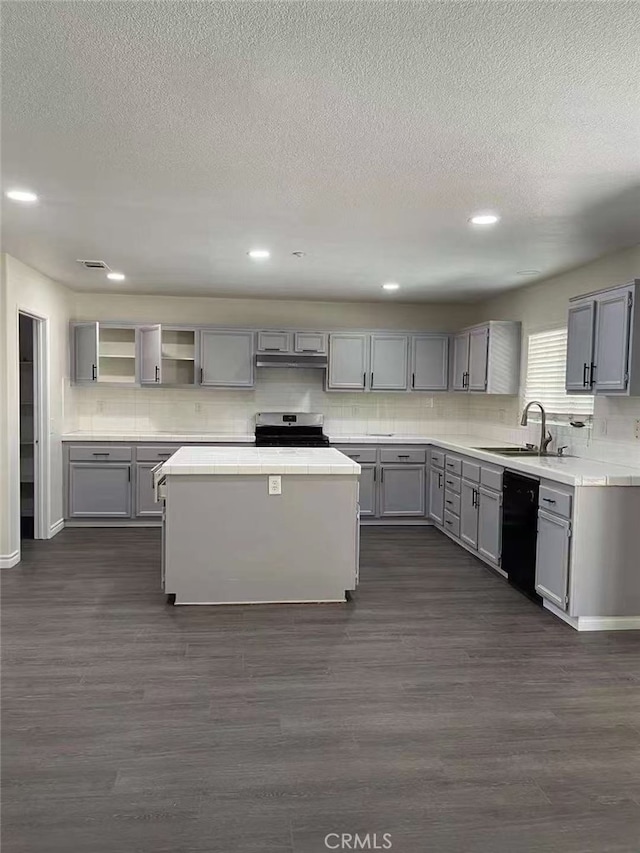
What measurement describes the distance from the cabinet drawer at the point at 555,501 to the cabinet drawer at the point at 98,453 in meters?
4.13

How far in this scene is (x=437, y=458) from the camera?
20.6 feet

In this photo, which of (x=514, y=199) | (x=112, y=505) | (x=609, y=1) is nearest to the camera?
(x=609, y=1)

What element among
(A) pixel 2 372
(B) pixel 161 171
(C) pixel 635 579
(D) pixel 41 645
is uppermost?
(B) pixel 161 171

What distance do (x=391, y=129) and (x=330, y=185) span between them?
2.34 ft

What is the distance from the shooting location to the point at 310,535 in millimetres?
4086

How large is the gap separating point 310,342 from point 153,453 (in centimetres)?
209

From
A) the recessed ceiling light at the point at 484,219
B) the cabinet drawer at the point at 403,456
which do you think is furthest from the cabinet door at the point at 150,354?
the recessed ceiling light at the point at 484,219

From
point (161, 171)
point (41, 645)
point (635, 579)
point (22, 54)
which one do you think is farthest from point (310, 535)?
point (22, 54)

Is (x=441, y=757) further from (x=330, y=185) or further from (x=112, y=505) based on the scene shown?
(x=112, y=505)

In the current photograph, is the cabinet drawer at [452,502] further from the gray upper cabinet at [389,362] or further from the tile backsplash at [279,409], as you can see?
the gray upper cabinet at [389,362]

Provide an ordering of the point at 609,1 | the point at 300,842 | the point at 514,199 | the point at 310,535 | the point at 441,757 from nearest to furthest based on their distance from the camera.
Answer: the point at 609,1 < the point at 300,842 < the point at 441,757 < the point at 514,199 < the point at 310,535

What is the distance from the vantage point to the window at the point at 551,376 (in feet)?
16.2

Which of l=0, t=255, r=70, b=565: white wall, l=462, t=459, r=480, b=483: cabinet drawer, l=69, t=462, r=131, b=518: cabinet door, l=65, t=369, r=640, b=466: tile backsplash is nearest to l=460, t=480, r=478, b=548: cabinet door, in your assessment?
l=462, t=459, r=480, b=483: cabinet drawer

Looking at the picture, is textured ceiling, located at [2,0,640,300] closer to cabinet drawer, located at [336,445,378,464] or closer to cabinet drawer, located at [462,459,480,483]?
cabinet drawer, located at [462,459,480,483]
